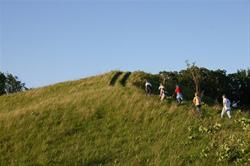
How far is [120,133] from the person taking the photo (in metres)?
40.2

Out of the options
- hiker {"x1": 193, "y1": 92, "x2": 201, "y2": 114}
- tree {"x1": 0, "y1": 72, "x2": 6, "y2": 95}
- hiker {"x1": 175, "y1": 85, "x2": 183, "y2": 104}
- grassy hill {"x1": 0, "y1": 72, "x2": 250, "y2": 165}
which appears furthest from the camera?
tree {"x1": 0, "y1": 72, "x2": 6, "y2": 95}

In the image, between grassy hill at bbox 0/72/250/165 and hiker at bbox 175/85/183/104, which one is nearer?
grassy hill at bbox 0/72/250/165

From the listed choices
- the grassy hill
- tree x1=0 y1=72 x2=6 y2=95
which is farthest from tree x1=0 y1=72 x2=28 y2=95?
the grassy hill

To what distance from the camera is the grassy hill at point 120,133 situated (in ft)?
113

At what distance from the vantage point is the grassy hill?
3431 cm

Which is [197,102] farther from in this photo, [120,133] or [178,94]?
[120,133]

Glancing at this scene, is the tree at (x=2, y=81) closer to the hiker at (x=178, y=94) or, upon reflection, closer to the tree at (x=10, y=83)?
the tree at (x=10, y=83)

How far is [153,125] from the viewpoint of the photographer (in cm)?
4147

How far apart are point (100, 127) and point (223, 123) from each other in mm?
9314

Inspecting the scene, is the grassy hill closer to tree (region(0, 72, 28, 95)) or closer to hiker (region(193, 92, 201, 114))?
hiker (region(193, 92, 201, 114))

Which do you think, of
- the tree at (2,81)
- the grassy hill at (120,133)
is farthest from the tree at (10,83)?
the grassy hill at (120,133)

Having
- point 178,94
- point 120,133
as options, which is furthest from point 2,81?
point 120,133

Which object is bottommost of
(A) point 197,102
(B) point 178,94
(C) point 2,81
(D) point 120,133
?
(D) point 120,133

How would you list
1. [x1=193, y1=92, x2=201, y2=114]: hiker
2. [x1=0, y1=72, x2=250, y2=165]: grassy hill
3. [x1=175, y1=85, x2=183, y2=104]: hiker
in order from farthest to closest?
[x1=175, y1=85, x2=183, y2=104]: hiker < [x1=193, y1=92, x2=201, y2=114]: hiker < [x1=0, y1=72, x2=250, y2=165]: grassy hill
